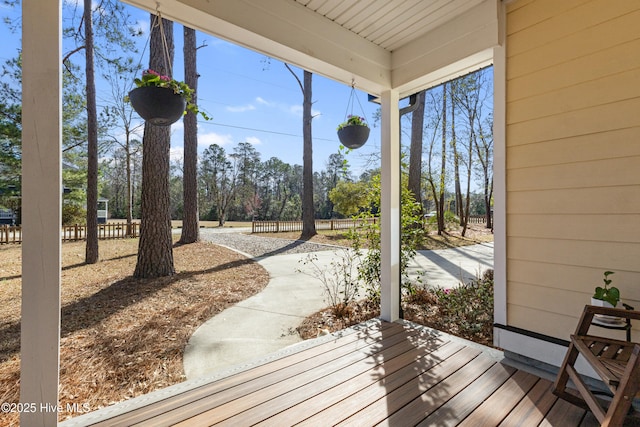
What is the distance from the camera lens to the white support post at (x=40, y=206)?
111cm

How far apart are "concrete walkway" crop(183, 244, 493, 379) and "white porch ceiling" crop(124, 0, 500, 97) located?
73.8 inches

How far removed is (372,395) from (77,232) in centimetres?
541

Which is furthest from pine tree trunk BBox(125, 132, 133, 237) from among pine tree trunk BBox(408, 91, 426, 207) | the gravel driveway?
pine tree trunk BBox(408, 91, 426, 207)

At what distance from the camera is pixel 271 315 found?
3.06m

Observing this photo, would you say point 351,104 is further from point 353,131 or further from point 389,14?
point 389,14

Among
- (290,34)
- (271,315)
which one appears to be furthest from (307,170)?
(290,34)

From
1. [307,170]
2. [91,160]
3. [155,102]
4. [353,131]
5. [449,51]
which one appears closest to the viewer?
[155,102]

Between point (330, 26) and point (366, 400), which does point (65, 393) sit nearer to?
point (366, 400)

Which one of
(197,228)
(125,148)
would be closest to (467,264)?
(197,228)

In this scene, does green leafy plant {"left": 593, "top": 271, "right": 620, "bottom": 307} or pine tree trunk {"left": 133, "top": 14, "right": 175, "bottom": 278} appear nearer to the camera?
green leafy plant {"left": 593, "top": 271, "right": 620, "bottom": 307}

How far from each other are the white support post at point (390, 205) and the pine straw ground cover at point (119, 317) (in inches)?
67.8

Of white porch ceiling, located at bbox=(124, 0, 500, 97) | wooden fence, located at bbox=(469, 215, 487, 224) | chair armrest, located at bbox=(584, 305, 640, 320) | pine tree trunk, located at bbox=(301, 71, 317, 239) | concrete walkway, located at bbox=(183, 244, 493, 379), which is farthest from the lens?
pine tree trunk, located at bbox=(301, 71, 317, 239)

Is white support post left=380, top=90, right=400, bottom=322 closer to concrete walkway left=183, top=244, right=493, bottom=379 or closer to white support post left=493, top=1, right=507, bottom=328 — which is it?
white support post left=493, top=1, right=507, bottom=328

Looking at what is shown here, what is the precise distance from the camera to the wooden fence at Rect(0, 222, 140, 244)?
3.40 m
